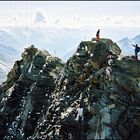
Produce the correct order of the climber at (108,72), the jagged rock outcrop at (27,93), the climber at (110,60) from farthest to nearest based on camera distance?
the jagged rock outcrop at (27,93) → the climber at (110,60) → the climber at (108,72)

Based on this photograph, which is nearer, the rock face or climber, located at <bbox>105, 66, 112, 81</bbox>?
the rock face

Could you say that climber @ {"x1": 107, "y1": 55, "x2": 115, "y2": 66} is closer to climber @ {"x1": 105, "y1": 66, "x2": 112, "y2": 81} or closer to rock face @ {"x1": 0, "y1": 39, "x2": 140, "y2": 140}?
rock face @ {"x1": 0, "y1": 39, "x2": 140, "y2": 140}

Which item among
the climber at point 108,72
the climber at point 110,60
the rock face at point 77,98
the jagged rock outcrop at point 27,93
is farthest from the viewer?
the jagged rock outcrop at point 27,93

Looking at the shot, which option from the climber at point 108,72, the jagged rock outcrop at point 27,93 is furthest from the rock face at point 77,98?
the climber at point 108,72

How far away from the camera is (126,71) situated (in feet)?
176

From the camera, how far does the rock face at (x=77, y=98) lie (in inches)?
1914

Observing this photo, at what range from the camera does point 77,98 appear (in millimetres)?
53594

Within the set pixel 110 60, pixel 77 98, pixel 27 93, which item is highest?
pixel 110 60

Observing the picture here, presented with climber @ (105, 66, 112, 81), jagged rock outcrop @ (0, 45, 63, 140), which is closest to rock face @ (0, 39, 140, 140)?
jagged rock outcrop @ (0, 45, 63, 140)

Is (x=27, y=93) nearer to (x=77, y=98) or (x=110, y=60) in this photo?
(x=77, y=98)

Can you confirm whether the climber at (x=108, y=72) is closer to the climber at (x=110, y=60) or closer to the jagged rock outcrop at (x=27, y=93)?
the climber at (x=110, y=60)

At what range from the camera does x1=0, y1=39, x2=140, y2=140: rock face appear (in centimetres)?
4862

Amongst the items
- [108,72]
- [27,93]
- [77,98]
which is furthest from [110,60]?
[27,93]

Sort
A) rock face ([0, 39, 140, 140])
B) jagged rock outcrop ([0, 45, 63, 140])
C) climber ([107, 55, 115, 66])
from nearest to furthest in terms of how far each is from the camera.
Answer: rock face ([0, 39, 140, 140]) < climber ([107, 55, 115, 66]) < jagged rock outcrop ([0, 45, 63, 140])
